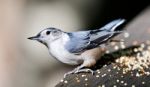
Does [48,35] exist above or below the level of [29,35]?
above

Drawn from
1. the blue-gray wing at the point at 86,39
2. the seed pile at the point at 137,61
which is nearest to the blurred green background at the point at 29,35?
the seed pile at the point at 137,61

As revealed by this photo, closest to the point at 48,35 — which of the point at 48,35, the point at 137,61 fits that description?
the point at 48,35

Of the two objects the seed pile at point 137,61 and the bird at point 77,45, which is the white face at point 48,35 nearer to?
the bird at point 77,45

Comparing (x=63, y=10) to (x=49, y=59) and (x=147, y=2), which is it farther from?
(x=147, y=2)

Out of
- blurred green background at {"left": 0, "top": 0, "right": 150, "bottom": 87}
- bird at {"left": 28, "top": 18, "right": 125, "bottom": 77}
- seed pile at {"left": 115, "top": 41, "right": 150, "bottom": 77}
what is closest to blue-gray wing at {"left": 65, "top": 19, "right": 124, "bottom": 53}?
bird at {"left": 28, "top": 18, "right": 125, "bottom": 77}

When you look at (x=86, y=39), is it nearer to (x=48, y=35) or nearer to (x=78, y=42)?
(x=78, y=42)

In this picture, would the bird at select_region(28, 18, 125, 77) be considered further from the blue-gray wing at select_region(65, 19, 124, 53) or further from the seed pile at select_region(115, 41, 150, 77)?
the seed pile at select_region(115, 41, 150, 77)

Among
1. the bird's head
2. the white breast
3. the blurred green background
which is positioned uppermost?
the bird's head

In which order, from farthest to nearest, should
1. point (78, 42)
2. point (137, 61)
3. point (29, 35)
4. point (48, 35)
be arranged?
point (29, 35)
point (137, 61)
point (78, 42)
point (48, 35)
